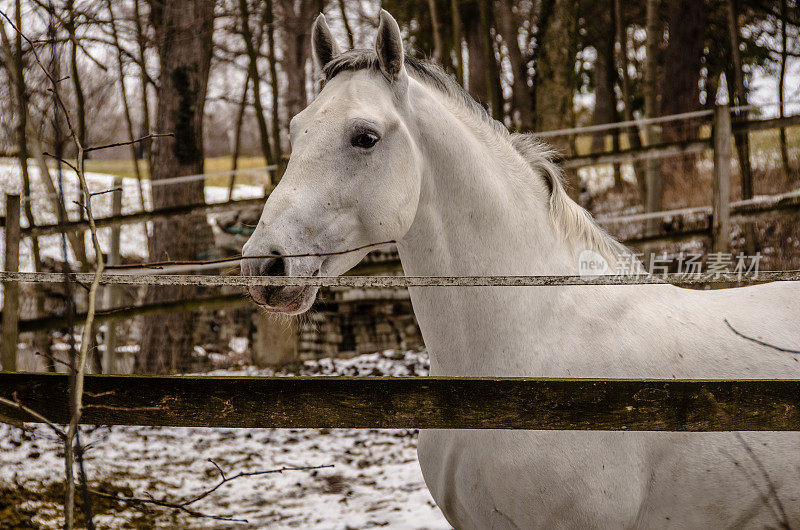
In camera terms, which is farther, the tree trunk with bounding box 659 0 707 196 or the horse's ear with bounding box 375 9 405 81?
the tree trunk with bounding box 659 0 707 196

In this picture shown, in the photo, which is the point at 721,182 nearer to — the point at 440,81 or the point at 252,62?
the point at 440,81

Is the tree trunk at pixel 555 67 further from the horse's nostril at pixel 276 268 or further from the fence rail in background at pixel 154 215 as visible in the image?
the horse's nostril at pixel 276 268

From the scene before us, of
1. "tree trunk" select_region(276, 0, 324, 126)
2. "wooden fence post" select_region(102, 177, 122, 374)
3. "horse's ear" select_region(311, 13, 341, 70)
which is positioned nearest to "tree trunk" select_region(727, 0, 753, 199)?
"tree trunk" select_region(276, 0, 324, 126)

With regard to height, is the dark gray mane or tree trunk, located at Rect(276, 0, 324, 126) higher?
tree trunk, located at Rect(276, 0, 324, 126)

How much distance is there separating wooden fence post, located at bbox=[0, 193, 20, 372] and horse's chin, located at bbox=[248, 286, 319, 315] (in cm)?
422

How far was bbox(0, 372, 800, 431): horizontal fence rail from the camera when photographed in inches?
69.6

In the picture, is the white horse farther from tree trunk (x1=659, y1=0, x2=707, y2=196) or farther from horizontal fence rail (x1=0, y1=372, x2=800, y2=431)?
tree trunk (x1=659, y1=0, x2=707, y2=196)

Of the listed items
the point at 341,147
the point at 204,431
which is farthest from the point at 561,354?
the point at 204,431

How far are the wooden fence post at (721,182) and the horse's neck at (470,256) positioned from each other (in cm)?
383

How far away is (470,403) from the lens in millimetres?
1773

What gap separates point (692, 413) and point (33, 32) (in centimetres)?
942

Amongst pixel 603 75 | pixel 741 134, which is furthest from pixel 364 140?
pixel 603 75

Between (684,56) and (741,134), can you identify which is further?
(684,56)

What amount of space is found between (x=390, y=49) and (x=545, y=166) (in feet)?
2.50
